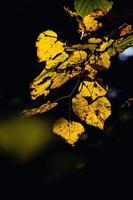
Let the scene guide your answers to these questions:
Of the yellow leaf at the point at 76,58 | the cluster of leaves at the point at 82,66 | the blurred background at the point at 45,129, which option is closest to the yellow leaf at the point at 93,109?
the cluster of leaves at the point at 82,66

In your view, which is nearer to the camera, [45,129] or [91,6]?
[91,6]

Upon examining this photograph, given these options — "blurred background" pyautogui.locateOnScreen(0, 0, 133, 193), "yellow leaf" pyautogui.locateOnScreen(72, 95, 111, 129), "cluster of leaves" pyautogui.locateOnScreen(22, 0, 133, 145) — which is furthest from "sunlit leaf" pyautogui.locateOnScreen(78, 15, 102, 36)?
"blurred background" pyautogui.locateOnScreen(0, 0, 133, 193)

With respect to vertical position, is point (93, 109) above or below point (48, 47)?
below

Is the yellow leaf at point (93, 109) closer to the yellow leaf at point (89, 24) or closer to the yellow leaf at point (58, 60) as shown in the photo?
the yellow leaf at point (58, 60)

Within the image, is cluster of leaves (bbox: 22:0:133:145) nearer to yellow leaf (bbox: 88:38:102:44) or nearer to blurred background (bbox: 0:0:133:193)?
yellow leaf (bbox: 88:38:102:44)

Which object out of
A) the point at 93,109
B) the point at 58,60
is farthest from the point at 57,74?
the point at 93,109

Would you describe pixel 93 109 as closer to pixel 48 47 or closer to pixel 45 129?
pixel 48 47

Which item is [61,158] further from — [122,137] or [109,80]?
[109,80]
